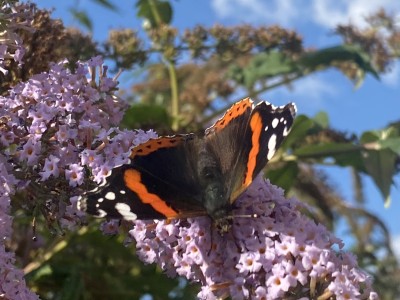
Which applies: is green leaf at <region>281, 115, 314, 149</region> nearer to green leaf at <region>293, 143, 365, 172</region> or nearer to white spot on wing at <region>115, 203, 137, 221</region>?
green leaf at <region>293, 143, 365, 172</region>

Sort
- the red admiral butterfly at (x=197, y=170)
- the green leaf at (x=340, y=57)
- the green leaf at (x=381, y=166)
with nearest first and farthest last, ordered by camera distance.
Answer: the red admiral butterfly at (x=197, y=170) → the green leaf at (x=381, y=166) → the green leaf at (x=340, y=57)

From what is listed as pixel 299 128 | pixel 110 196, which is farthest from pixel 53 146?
pixel 299 128

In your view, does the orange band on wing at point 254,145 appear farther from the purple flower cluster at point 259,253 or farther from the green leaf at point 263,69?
the green leaf at point 263,69

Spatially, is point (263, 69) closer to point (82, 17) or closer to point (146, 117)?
point (146, 117)

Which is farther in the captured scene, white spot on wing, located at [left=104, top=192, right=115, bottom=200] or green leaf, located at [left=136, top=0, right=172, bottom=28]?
green leaf, located at [left=136, top=0, right=172, bottom=28]

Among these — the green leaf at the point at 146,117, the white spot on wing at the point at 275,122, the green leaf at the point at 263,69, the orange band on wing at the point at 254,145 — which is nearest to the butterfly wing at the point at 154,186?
the orange band on wing at the point at 254,145

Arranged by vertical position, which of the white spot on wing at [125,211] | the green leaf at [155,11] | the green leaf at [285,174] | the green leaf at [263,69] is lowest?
the white spot on wing at [125,211]

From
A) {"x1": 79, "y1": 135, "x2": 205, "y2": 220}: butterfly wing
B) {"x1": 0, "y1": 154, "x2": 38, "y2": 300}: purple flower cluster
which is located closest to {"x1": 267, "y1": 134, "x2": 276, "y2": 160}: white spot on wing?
{"x1": 79, "y1": 135, "x2": 205, "y2": 220}: butterfly wing

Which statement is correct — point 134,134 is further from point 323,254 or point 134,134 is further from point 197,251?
point 323,254
